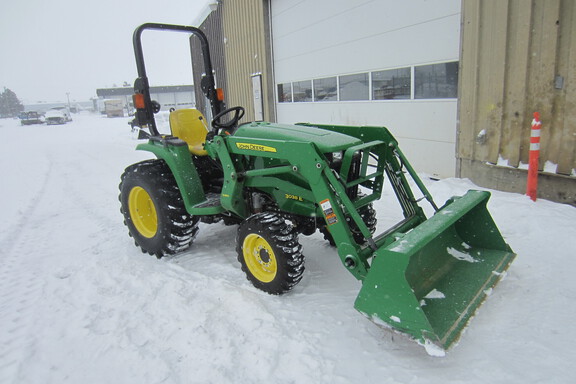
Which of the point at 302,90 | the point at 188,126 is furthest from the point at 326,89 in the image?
the point at 188,126

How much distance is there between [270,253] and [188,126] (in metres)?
2.12

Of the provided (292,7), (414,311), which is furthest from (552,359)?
(292,7)

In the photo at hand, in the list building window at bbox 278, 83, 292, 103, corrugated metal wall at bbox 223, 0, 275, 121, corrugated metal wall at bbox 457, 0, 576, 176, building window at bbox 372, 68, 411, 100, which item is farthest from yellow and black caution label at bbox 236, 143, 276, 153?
corrugated metal wall at bbox 223, 0, 275, 121

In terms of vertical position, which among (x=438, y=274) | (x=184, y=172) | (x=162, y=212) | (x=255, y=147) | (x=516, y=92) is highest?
(x=516, y=92)

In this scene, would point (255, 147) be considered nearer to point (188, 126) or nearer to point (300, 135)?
point (300, 135)

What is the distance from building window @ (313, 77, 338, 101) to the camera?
841 centimetres

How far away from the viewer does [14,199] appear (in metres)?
6.87

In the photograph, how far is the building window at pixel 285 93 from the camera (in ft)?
33.9

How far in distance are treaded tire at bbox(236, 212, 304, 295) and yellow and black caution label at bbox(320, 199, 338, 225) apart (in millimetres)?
354

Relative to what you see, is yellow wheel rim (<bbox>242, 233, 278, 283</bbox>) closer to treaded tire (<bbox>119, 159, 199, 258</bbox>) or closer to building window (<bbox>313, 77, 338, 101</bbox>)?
treaded tire (<bbox>119, 159, 199, 258</bbox>)

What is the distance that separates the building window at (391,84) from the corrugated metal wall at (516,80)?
1187mm

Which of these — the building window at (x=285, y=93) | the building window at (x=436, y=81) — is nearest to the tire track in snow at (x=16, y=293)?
the building window at (x=436, y=81)

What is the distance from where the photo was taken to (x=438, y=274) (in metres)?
2.81

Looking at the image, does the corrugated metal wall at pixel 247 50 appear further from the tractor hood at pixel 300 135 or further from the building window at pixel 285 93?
the tractor hood at pixel 300 135
